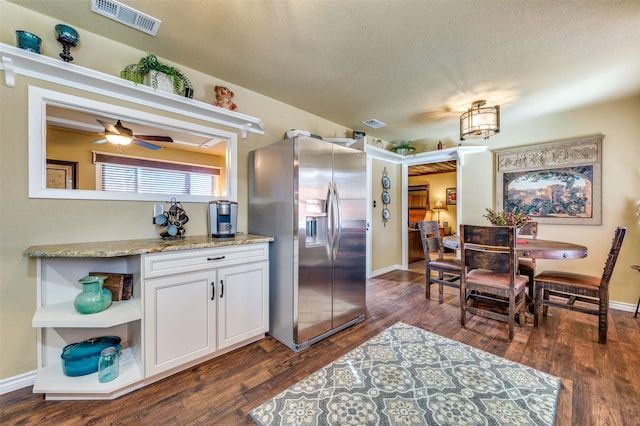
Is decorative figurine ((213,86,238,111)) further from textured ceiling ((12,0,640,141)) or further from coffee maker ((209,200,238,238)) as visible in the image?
coffee maker ((209,200,238,238))

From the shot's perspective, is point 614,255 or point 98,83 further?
point 614,255

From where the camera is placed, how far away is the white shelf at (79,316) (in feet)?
5.33

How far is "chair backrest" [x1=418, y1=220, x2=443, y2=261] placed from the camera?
140 inches

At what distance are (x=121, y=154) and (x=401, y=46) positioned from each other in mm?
2600

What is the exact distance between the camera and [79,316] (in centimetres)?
169

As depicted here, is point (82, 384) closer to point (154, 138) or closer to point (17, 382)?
point (17, 382)

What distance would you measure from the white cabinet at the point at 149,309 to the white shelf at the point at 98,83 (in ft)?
4.00

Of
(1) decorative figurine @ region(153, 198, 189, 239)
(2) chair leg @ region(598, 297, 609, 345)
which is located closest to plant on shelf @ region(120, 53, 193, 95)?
(1) decorative figurine @ region(153, 198, 189, 239)

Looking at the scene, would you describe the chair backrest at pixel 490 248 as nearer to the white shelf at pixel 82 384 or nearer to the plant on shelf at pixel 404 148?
the plant on shelf at pixel 404 148

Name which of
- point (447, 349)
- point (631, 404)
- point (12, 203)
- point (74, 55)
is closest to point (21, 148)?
point (12, 203)

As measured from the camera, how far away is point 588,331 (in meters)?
2.58

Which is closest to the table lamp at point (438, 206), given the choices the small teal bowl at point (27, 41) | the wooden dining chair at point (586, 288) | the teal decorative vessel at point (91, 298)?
the wooden dining chair at point (586, 288)

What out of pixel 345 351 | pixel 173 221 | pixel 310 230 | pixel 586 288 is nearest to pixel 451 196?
pixel 586 288

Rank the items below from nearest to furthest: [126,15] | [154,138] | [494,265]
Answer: [126,15] < [154,138] < [494,265]
